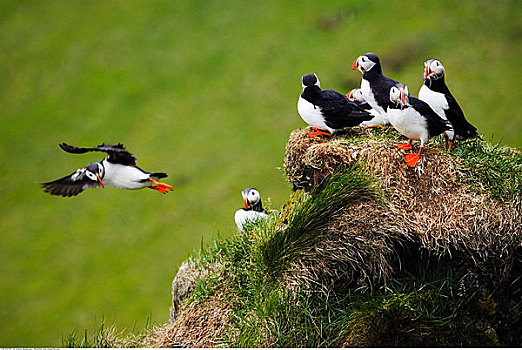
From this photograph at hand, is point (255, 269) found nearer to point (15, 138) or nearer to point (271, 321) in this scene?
point (271, 321)

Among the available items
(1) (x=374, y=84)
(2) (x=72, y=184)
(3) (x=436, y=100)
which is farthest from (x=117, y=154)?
(3) (x=436, y=100)

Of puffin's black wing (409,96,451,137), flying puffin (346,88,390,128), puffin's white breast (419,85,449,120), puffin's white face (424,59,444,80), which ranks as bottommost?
puffin's black wing (409,96,451,137)

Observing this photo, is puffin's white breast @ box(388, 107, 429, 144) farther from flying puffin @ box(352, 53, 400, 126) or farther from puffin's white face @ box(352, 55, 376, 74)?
puffin's white face @ box(352, 55, 376, 74)

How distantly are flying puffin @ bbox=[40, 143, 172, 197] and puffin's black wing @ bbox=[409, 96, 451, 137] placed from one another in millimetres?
1187

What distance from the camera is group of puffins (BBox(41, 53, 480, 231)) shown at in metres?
2.19

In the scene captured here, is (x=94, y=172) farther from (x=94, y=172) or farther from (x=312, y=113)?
(x=312, y=113)

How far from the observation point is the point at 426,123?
2.36m

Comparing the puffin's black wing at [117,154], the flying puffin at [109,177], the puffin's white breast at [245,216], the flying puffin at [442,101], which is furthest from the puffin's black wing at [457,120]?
the puffin's black wing at [117,154]

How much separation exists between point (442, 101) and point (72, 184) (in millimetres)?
1777

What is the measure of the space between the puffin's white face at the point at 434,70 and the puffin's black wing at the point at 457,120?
109 mm

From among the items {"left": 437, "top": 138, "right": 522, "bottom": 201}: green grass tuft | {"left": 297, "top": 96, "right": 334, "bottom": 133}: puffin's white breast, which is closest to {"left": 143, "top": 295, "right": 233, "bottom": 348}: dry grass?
{"left": 297, "top": 96, "right": 334, "bottom": 133}: puffin's white breast

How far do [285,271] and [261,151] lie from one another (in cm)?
320

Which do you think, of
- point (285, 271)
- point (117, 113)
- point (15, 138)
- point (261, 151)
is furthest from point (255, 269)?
point (15, 138)

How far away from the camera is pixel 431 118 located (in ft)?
7.74
